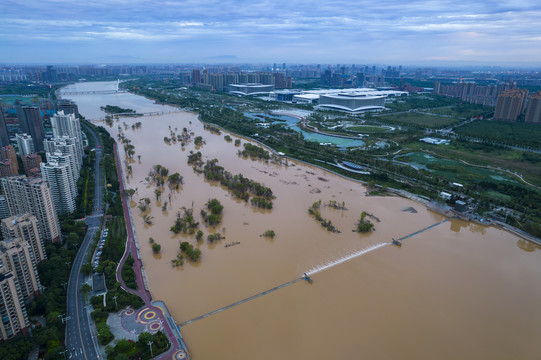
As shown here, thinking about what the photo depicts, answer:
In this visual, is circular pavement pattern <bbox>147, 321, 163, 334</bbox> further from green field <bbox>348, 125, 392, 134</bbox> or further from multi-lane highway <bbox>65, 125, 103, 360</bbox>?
green field <bbox>348, 125, 392, 134</bbox>

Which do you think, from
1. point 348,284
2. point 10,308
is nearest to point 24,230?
point 10,308

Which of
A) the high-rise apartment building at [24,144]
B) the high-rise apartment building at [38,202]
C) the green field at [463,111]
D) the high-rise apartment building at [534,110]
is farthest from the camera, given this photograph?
the green field at [463,111]

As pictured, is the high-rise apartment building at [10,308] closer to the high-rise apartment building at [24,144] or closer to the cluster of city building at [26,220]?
the cluster of city building at [26,220]

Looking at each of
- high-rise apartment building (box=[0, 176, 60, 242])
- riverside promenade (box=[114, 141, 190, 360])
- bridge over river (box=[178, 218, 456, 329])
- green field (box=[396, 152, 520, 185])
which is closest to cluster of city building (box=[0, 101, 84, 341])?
high-rise apartment building (box=[0, 176, 60, 242])

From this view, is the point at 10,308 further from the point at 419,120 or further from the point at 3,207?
the point at 419,120

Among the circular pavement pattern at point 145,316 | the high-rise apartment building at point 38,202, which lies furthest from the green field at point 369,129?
the circular pavement pattern at point 145,316

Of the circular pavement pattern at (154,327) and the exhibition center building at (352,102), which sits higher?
the exhibition center building at (352,102)
